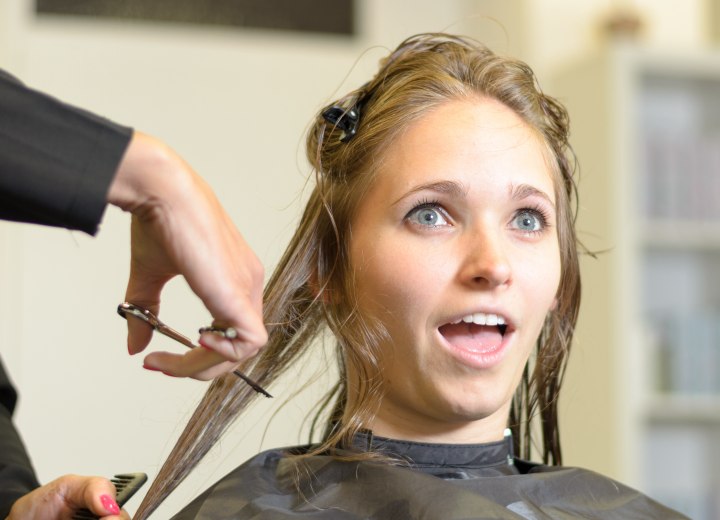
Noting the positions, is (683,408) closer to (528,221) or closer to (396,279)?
(528,221)

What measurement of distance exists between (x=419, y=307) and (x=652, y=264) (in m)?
2.50

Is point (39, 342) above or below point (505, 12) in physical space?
below

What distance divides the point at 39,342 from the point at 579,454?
1.66 meters

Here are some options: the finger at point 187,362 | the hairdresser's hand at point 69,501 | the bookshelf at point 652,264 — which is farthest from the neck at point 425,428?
the bookshelf at point 652,264

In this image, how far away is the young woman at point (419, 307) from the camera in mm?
1418

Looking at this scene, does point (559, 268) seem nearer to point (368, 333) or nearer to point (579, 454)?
point (368, 333)

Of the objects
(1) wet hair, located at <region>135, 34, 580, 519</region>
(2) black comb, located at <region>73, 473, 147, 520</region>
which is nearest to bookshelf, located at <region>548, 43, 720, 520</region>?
(1) wet hair, located at <region>135, 34, 580, 519</region>

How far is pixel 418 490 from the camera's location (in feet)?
4.46

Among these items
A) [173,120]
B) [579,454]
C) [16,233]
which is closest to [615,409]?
[579,454]

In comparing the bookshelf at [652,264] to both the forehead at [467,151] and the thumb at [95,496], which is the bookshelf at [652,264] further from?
the thumb at [95,496]

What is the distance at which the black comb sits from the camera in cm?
132

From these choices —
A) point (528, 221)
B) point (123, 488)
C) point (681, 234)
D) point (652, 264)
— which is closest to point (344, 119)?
point (528, 221)

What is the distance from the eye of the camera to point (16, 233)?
3.21 m

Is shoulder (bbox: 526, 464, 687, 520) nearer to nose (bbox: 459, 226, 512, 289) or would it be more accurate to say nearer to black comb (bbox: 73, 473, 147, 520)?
nose (bbox: 459, 226, 512, 289)
